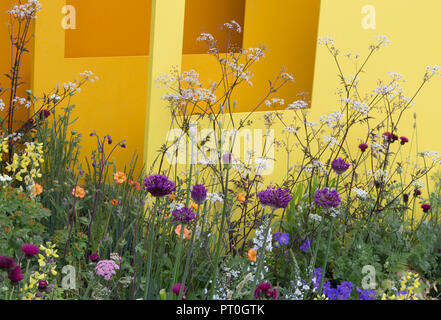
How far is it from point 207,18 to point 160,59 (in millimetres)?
2763

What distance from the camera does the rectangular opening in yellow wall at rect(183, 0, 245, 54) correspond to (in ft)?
20.9

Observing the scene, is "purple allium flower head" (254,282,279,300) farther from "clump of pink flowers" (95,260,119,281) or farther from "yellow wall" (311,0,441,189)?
"yellow wall" (311,0,441,189)

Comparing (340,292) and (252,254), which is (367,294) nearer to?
(340,292)

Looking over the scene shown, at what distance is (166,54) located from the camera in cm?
381

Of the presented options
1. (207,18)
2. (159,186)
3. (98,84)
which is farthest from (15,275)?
(207,18)

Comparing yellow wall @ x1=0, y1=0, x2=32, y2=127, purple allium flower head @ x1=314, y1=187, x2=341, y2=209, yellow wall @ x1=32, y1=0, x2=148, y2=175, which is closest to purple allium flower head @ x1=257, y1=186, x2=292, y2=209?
purple allium flower head @ x1=314, y1=187, x2=341, y2=209

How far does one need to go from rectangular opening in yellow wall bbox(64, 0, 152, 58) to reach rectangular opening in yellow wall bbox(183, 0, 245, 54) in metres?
0.98

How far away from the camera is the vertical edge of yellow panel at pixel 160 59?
3748 millimetres

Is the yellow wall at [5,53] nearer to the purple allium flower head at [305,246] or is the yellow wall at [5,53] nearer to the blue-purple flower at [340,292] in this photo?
the purple allium flower head at [305,246]

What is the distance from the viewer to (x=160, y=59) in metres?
3.80

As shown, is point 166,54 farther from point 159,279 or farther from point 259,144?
point 159,279
